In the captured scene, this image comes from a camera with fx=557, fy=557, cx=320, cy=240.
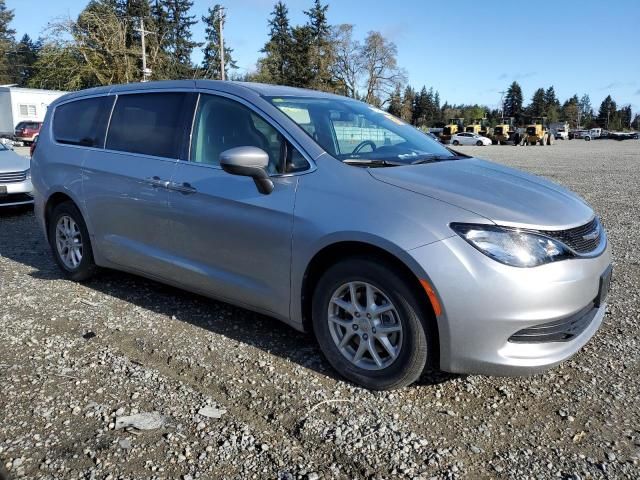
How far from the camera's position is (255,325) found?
4.21m

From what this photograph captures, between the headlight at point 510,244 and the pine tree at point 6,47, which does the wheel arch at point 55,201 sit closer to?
the headlight at point 510,244

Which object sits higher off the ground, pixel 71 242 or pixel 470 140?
A: pixel 470 140

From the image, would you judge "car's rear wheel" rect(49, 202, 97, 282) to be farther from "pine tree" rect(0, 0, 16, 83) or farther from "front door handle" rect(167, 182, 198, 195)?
"pine tree" rect(0, 0, 16, 83)

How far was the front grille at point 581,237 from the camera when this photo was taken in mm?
2961

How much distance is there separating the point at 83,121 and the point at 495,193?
3.82 meters

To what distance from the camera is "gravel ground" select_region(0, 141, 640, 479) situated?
255 centimetres

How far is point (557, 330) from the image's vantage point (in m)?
2.94

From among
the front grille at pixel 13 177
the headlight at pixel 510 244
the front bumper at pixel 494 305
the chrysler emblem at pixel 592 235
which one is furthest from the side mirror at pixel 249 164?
the front grille at pixel 13 177

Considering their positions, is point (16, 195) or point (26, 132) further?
point (26, 132)

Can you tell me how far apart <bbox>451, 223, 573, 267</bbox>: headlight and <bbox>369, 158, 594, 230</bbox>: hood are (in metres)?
0.06

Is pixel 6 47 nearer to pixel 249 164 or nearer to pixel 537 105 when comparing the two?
pixel 249 164

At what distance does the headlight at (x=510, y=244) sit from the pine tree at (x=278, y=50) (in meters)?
66.5

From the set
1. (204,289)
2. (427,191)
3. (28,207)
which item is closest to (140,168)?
(204,289)

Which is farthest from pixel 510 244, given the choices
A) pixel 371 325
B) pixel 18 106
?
pixel 18 106
